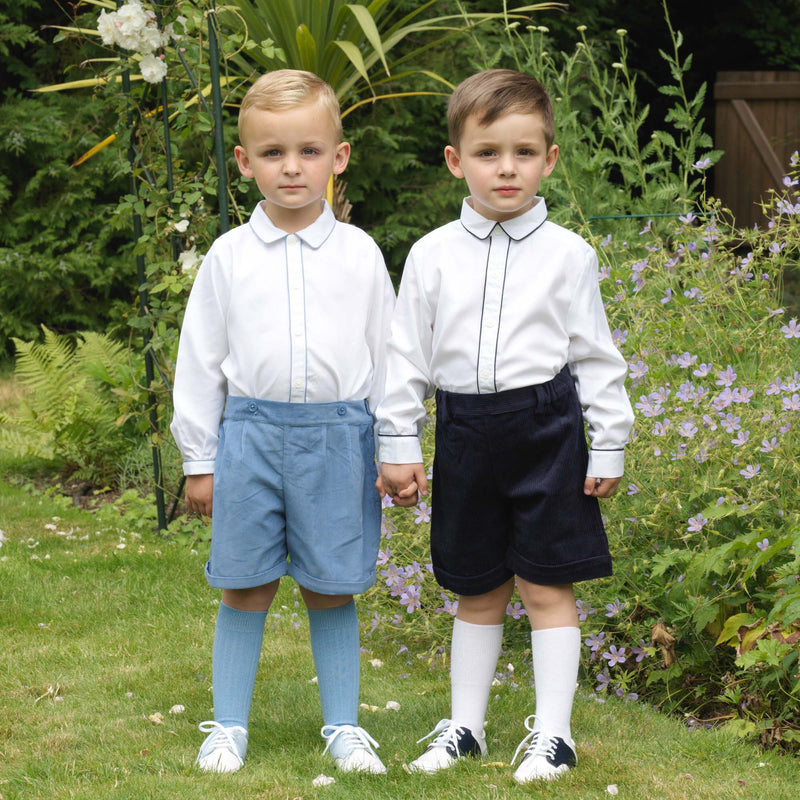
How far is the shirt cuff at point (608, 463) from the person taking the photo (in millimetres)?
2260

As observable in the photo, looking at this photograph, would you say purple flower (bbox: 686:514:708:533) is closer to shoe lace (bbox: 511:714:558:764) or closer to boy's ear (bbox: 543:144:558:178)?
shoe lace (bbox: 511:714:558:764)

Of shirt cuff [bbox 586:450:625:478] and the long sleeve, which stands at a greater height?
the long sleeve

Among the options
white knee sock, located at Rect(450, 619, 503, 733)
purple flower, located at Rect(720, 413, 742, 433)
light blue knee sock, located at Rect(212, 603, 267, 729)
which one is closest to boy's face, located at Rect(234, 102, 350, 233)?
light blue knee sock, located at Rect(212, 603, 267, 729)

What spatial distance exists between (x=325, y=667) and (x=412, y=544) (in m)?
0.82

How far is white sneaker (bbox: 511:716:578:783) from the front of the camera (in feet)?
7.42

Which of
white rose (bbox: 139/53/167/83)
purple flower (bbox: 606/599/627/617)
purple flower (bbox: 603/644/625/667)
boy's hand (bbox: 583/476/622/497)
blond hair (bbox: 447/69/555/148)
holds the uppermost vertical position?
white rose (bbox: 139/53/167/83)

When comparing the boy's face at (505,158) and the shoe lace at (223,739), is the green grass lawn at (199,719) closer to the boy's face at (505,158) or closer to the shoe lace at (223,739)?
the shoe lace at (223,739)

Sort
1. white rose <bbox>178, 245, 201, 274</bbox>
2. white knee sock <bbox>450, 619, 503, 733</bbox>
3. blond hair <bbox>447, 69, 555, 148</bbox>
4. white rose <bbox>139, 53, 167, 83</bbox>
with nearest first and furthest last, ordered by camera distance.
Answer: blond hair <bbox>447, 69, 555, 148</bbox>
white knee sock <bbox>450, 619, 503, 733</bbox>
white rose <bbox>139, 53, 167, 83</bbox>
white rose <bbox>178, 245, 201, 274</bbox>

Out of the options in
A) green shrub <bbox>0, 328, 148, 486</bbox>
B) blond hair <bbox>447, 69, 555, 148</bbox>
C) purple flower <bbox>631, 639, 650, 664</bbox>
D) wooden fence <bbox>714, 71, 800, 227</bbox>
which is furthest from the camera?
wooden fence <bbox>714, 71, 800, 227</bbox>

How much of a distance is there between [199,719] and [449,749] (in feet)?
2.39

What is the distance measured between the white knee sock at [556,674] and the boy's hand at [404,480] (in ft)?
1.36

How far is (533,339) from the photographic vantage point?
2.24m

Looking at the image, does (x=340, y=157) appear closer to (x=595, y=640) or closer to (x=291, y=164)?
(x=291, y=164)

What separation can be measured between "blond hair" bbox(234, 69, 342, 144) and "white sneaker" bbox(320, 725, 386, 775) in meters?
1.35
